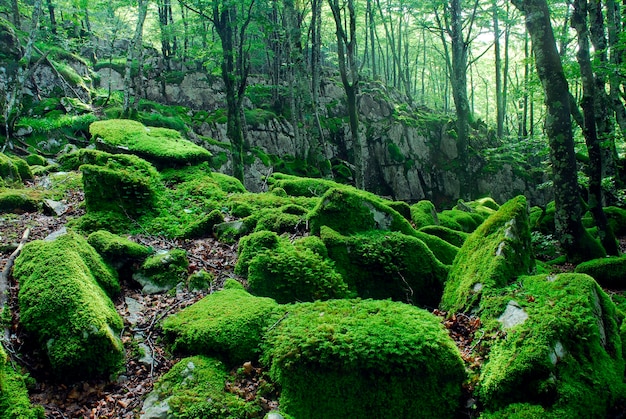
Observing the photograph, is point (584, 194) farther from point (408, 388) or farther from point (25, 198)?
point (25, 198)

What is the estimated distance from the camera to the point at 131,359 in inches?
177

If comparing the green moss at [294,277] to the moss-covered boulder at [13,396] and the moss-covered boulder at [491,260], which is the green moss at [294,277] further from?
the moss-covered boulder at [13,396]

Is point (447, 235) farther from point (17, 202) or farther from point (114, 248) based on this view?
point (17, 202)

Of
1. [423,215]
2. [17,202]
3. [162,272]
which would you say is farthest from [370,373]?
[17,202]

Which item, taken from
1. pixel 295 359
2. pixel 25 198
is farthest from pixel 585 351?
pixel 25 198

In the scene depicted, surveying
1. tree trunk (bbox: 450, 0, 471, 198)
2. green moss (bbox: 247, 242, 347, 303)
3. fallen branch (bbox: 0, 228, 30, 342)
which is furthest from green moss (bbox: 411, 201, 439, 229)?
tree trunk (bbox: 450, 0, 471, 198)

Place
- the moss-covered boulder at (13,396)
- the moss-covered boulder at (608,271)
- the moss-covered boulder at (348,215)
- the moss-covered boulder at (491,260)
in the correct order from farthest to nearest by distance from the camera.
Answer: the moss-covered boulder at (608,271)
the moss-covered boulder at (348,215)
the moss-covered boulder at (491,260)
the moss-covered boulder at (13,396)

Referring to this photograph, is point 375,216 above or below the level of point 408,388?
above

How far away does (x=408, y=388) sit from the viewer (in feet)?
12.3

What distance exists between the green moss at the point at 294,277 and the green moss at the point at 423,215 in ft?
12.6

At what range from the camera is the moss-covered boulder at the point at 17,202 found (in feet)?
27.1

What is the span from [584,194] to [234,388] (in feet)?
45.9

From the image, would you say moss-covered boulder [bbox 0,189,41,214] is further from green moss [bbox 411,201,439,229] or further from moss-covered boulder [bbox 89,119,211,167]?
green moss [bbox 411,201,439,229]

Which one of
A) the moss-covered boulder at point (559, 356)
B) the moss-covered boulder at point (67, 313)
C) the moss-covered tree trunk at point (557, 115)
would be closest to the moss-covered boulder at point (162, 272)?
the moss-covered boulder at point (67, 313)
